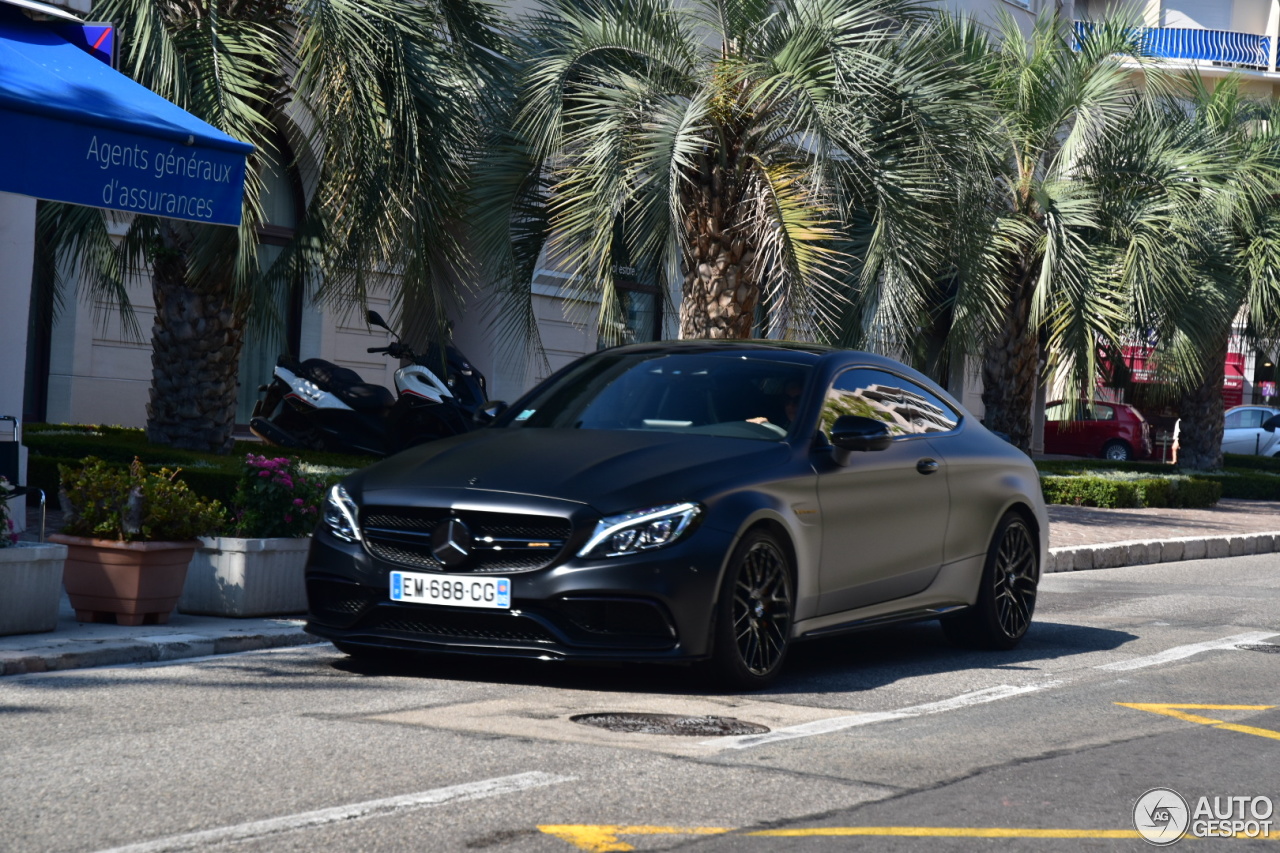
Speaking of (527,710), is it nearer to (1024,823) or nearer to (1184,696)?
(1024,823)

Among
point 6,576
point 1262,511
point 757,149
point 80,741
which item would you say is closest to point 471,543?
point 80,741

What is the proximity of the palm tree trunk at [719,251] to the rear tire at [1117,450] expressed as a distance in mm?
26796

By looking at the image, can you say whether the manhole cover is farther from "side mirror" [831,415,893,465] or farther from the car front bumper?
"side mirror" [831,415,893,465]

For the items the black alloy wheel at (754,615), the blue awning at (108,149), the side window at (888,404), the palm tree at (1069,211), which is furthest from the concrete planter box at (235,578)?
the palm tree at (1069,211)

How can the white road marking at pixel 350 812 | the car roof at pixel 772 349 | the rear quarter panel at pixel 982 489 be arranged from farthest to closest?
the rear quarter panel at pixel 982 489
the car roof at pixel 772 349
the white road marking at pixel 350 812

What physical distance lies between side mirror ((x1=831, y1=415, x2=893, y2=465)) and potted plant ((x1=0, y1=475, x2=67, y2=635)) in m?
3.51

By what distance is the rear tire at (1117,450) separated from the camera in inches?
1549

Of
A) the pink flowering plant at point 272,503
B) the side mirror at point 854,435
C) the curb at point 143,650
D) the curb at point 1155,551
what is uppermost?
the side mirror at point 854,435

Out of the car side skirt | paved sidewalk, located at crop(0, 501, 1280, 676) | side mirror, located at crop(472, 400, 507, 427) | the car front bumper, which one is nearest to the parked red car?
paved sidewalk, located at crop(0, 501, 1280, 676)

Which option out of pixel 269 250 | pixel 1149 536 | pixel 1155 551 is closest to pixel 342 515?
pixel 1155 551

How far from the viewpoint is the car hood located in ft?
20.9

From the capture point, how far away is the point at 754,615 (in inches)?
262

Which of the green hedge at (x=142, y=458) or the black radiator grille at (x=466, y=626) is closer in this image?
the black radiator grille at (x=466, y=626)

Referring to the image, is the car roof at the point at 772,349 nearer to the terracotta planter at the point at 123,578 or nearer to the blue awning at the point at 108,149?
the blue awning at the point at 108,149
